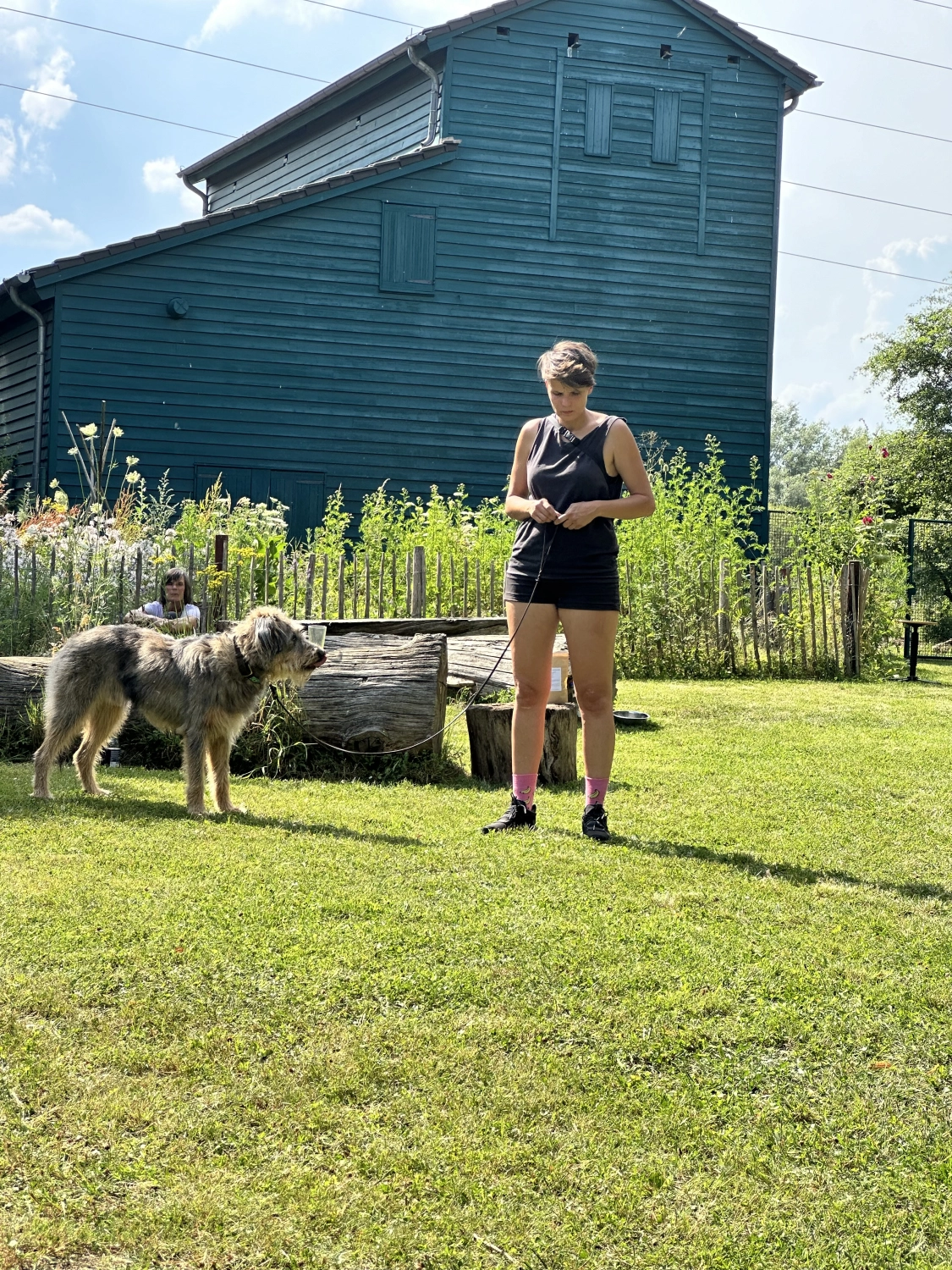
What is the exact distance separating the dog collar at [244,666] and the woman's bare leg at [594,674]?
1.71m

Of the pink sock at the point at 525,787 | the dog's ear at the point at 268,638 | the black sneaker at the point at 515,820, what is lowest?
the black sneaker at the point at 515,820

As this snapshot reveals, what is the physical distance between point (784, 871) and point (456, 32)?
54.5 ft

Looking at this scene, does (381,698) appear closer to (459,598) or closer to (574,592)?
(574,592)

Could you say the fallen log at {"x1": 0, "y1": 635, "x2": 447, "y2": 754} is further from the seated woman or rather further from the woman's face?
the woman's face

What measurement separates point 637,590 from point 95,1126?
1089 centimetres

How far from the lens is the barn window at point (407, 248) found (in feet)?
58.9

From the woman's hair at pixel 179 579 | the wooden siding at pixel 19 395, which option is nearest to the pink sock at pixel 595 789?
the woman's hair at pixel 179 579

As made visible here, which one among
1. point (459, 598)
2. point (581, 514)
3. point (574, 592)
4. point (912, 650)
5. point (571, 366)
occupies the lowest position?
point (912, 650)

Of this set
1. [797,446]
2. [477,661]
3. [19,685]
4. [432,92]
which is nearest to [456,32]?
[432,92]

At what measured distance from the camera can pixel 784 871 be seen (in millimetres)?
5020

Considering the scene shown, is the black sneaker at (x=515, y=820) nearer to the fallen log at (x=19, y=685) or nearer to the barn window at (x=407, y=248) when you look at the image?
the fallen log at (x=19, y=685)

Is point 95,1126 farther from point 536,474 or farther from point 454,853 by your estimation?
point 536,474

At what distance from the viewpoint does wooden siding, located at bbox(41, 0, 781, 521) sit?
677 inches

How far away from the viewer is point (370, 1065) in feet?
10.1
